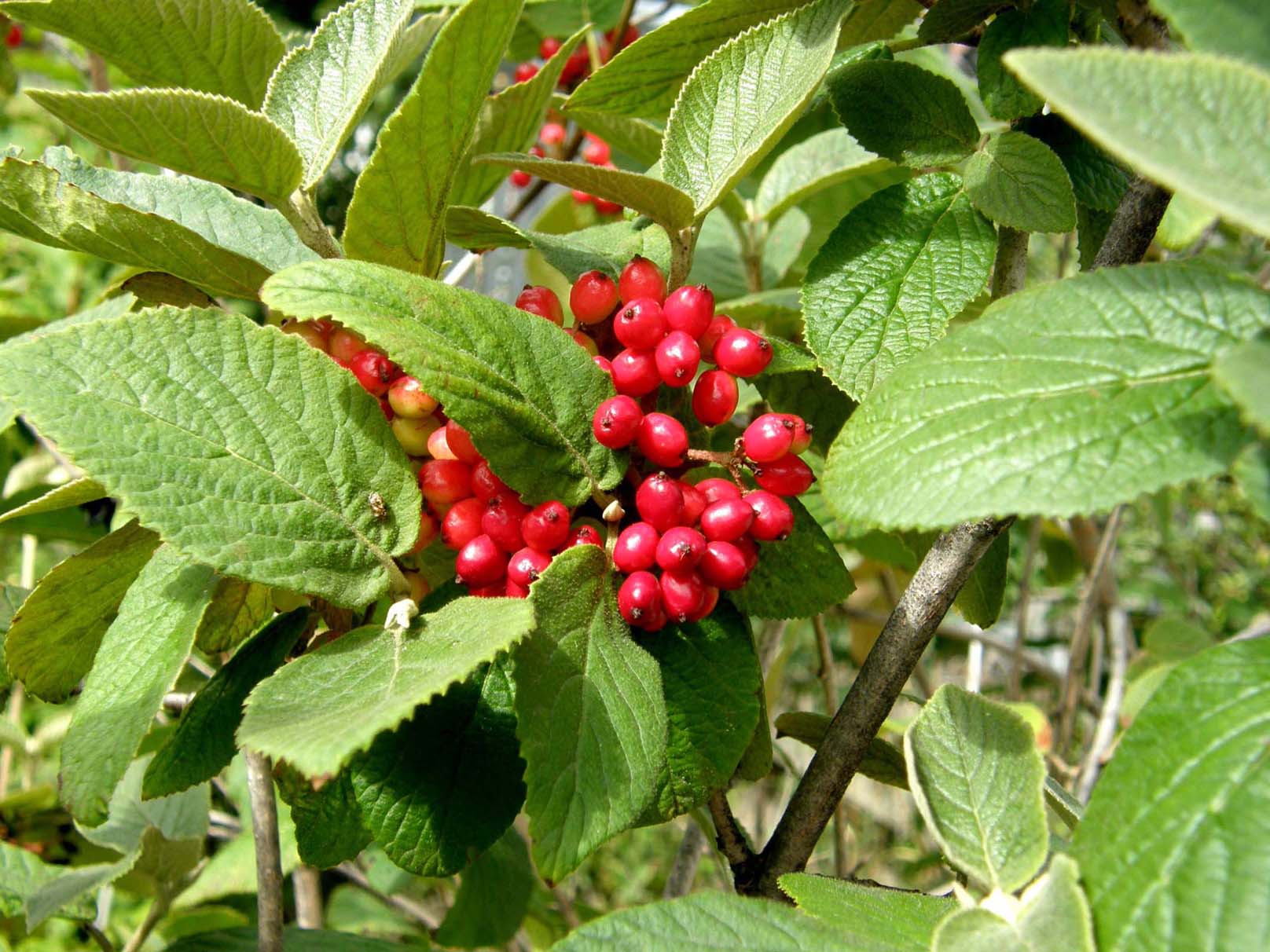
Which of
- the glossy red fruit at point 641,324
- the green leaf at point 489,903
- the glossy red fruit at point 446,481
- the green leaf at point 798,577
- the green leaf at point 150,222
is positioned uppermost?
the green leaf at point 150,222

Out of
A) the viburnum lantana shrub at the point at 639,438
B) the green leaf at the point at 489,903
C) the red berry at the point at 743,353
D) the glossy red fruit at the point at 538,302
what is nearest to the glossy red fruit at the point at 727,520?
the viburnum lantana shrub at the point at 639,438

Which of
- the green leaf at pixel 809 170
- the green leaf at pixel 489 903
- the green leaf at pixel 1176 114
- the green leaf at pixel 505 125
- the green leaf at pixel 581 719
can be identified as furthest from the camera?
the green leaf at pixel 489 903

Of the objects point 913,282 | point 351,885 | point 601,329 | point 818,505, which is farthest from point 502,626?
point 351,885

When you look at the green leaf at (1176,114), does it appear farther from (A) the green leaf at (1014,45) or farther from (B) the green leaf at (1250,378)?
(A) the green leaf at (1014,45)

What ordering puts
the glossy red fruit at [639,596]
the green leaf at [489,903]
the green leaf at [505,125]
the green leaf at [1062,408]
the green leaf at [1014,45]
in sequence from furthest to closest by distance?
the green leaf at [489,903] < the green leaf at [505,125] < the green leaf at [1014,45] < the glossy red fruit at [639,596] < the green leaf at [1062,408]

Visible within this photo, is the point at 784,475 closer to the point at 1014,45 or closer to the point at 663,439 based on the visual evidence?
the point at 663,439

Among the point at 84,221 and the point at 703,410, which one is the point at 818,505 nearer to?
the point at 703,410

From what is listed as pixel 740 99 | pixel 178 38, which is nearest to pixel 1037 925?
pixel 740 99
